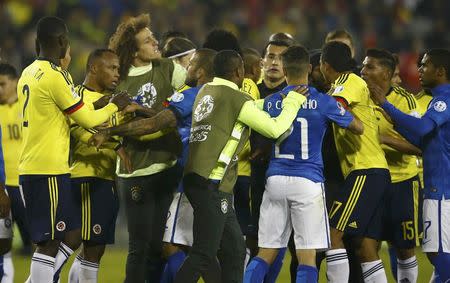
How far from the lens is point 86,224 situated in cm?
817

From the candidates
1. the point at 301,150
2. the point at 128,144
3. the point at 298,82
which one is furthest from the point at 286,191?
the point at 128,144

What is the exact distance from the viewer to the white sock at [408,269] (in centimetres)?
869

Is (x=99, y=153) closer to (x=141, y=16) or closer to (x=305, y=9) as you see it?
(x=141, y=16)

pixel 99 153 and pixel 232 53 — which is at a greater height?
pixel 232 53

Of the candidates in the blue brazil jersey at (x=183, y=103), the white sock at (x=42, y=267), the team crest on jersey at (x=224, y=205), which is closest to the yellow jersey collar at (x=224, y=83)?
the blue brazil jersey at (x=183, y=103)

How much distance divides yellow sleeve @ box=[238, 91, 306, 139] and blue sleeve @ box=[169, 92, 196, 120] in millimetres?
563

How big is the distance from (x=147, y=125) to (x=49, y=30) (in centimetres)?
106

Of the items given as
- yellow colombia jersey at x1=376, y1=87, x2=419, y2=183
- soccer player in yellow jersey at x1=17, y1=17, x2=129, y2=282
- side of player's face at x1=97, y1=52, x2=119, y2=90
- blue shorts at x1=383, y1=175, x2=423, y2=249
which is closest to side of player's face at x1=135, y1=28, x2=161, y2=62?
side of player's face at x1=97, y1=52, x2=119, y2=90

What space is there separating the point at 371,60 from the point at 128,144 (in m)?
2.19

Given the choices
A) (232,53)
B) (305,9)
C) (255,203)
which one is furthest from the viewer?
(305,9)

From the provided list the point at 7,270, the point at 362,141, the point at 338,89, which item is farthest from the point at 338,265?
the point at 7,270

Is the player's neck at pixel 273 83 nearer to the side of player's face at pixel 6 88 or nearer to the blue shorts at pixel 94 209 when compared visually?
the blue shorts at pixel 94 209

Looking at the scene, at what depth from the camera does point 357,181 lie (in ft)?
26.4

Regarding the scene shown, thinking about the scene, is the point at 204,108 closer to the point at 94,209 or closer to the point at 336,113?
the point at 336,113
